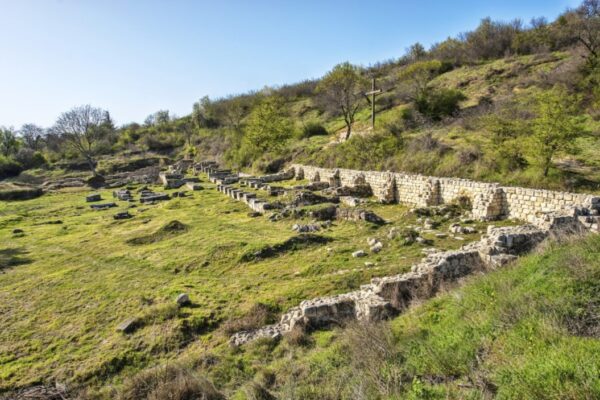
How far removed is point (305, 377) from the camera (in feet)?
17.8

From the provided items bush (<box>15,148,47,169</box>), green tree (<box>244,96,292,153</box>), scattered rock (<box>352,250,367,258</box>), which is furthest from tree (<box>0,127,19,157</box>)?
scattered rock (<box>352,250,367,258</box>)

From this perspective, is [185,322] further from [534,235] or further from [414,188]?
[414,188]

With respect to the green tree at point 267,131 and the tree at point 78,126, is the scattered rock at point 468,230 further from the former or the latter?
the tree at point 78,126

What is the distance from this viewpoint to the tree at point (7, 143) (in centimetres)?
7075

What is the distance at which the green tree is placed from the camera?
37.7 metres

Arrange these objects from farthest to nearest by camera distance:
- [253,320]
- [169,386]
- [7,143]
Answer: [7,143]
[253,320]
[169,386]

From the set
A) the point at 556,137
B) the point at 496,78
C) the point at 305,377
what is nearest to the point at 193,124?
the point at 496,78

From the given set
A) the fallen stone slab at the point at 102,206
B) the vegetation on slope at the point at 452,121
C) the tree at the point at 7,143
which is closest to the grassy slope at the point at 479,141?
the vegetation on slope at the point at 452,121

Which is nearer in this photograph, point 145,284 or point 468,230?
point 145,284

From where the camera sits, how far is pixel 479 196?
14.8m

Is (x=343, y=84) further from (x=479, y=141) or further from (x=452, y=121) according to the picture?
(x=479, y=141)

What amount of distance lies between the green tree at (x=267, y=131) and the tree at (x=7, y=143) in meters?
58.4

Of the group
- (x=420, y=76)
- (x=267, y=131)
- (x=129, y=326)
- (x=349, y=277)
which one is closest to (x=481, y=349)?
(x=349, y=277)

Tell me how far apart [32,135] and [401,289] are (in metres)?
109
